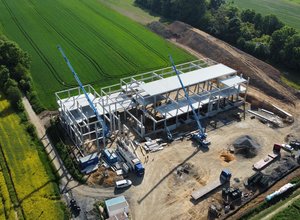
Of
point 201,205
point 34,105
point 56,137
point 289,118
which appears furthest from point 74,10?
point 201,205

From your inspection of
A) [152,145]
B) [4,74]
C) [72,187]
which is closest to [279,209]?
[152,145]

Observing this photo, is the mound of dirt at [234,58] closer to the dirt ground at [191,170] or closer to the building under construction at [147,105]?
the building under construction at [147,105]

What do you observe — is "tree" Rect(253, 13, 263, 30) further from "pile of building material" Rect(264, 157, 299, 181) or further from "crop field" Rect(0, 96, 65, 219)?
"crop field" Rect(0, 96, 65, 219)

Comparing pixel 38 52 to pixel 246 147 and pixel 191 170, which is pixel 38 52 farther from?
pixel 246 147

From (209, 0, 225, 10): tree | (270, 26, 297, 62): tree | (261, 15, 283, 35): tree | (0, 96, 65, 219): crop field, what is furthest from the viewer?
(209, 0, 225, 10): tree

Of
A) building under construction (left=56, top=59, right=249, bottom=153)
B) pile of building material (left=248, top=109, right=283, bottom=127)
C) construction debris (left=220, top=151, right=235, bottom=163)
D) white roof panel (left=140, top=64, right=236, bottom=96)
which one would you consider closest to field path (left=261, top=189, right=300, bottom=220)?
construction debris (left=220, top=151, right=235, bottom=163)
